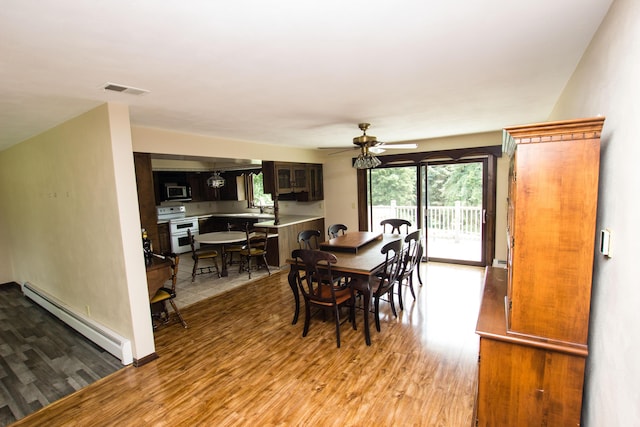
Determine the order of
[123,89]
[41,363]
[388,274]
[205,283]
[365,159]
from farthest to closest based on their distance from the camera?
[205,283] → [365,159] → [388,274] → [41,363] → [123,89]

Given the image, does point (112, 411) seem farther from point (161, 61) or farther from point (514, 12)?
point (514, 12)

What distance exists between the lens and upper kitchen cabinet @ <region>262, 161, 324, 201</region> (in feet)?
18.5

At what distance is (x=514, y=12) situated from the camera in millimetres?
1391

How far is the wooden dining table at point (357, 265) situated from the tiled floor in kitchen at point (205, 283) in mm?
1704

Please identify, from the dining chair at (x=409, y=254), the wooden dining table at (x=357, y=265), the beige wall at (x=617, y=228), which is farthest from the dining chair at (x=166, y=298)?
the beige wall at (x=617, y=228)

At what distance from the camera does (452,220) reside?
5816 millimetres

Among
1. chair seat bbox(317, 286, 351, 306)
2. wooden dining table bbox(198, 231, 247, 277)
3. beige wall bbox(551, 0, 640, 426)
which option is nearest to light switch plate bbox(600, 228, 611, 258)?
beige wall bbox(551, 0, 640, 426)

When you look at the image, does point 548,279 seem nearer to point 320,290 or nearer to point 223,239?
point 320,290

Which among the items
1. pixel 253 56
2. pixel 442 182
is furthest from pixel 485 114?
pixel 253 56

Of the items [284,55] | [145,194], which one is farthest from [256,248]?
[284,55]

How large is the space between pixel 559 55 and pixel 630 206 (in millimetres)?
1276

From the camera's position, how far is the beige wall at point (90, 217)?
2666 mm

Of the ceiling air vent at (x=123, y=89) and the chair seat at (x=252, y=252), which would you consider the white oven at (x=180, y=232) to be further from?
the ceiling air vent at (x=123, y=89)

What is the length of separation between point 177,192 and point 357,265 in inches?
235
